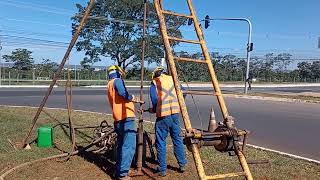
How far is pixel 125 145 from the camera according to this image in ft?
21.6

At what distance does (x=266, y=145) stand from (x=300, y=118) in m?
7.11

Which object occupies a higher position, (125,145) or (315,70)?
(315,70)

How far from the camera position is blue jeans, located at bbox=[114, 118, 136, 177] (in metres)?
6.45

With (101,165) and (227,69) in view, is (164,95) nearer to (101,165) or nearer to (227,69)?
(101,165)

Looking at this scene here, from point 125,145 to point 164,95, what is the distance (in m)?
1.00

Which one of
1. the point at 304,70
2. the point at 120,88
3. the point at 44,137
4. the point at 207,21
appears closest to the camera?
the point at 120,88

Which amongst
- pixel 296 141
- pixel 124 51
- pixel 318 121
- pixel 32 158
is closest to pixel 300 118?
pixel 318 121

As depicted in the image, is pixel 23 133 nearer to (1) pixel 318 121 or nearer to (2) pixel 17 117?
(2) pixel 17 117

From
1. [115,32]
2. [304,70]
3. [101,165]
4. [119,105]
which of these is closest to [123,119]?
[119,105]

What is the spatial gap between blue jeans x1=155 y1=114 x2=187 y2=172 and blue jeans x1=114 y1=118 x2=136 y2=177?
1.38 feet

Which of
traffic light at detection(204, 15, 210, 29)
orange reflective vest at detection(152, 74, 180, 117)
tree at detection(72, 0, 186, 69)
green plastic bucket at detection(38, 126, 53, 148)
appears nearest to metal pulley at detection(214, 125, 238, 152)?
orange reflective vest at detection(152, 74, 180, 117)

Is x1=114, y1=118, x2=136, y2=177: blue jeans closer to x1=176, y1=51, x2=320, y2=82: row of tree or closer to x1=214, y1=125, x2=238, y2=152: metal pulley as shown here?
x1=214, y1=125, x2=238, y2=152: metal pulley

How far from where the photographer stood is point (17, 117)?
13117 mm

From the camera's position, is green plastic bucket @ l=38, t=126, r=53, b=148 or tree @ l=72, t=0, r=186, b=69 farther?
tree @ l=72, t=0, r=186, b=69
